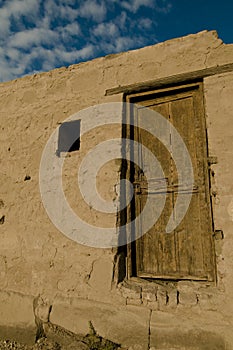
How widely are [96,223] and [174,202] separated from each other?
75cm

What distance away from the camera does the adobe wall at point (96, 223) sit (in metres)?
2.46

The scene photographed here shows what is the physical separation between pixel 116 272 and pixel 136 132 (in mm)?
1386

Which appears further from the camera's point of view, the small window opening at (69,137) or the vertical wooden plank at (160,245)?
the small window opening at (69,137)

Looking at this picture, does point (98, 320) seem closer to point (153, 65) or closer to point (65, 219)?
point (65, 219)

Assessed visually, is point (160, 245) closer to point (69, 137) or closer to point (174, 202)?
point (174, 202)

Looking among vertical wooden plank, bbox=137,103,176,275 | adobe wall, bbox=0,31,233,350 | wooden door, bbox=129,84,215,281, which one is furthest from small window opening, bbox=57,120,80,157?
vertical wooden plank, bbox=137,103,176,275

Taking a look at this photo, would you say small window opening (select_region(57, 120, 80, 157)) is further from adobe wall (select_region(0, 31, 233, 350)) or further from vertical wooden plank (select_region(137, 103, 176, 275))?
vertical wooden plank (select_region(137, 103, 176, 275))

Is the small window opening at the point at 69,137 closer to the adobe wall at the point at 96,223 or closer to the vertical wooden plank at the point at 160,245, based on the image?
the adobe wall at the point at 96,223

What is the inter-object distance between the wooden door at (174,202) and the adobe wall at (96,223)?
167 mm

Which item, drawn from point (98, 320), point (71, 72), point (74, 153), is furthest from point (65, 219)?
point (71, 72)

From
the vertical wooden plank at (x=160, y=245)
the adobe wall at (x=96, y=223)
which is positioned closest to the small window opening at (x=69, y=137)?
the adobe wall at (x=96, y=223)

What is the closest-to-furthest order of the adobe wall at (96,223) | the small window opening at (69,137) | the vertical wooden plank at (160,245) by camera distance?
the adobe wall at (96,223) → the vertical wooden plank at (160,245) → the small window opening at (69,137)

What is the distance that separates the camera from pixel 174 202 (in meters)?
2.90

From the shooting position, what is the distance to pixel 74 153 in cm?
319
